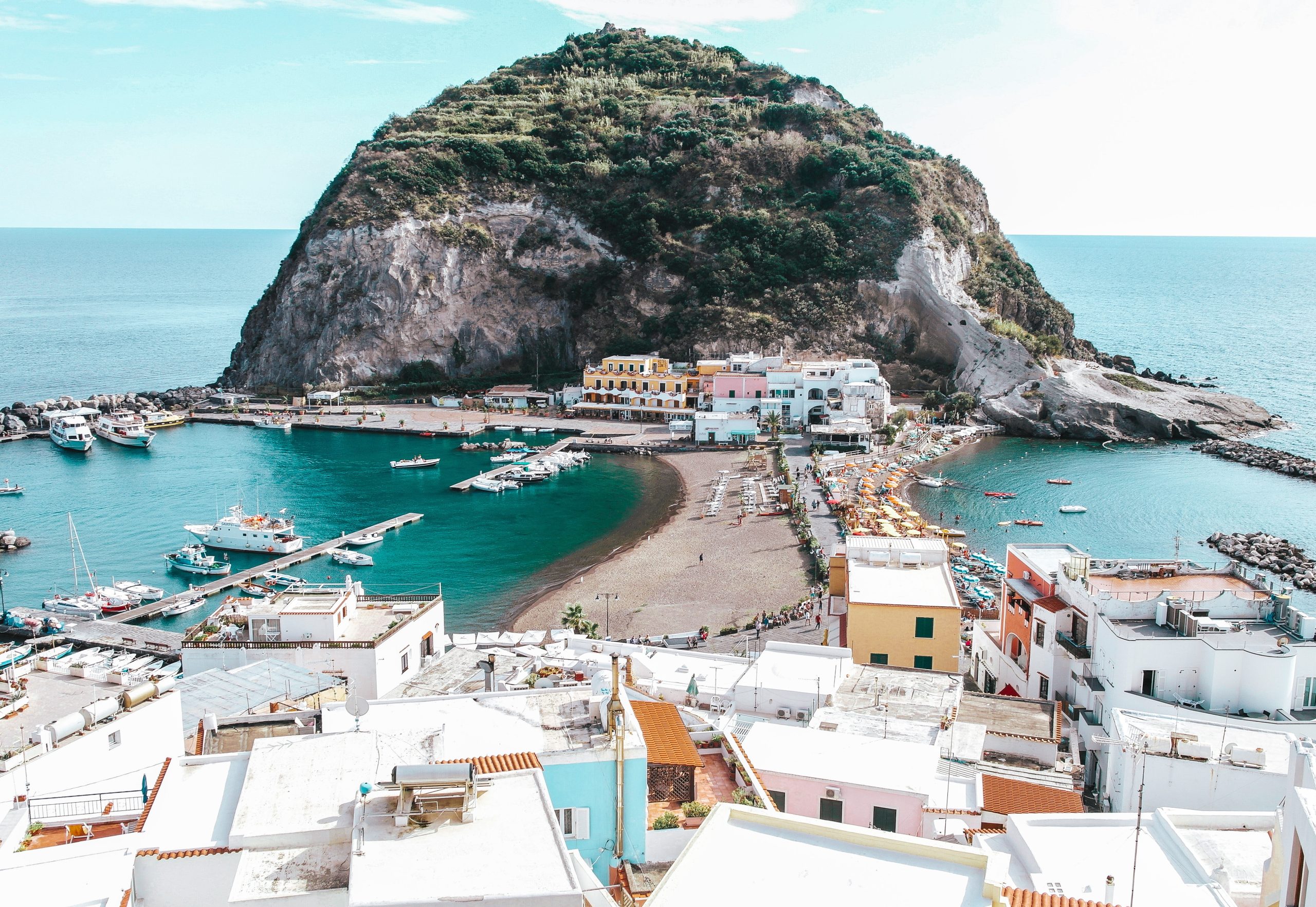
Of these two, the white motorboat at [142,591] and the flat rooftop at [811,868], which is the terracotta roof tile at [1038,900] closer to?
the flat rooftop at [811,868]

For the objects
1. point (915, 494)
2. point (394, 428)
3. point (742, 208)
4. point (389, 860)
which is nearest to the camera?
point (389, 860)

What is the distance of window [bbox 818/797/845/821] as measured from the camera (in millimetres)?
13914

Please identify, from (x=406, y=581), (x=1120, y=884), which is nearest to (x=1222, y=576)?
(x=1120, y=884)

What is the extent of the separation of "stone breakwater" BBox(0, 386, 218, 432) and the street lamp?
187 feet

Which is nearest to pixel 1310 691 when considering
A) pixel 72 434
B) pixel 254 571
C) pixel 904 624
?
pixel 904 624

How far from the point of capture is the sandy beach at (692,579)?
120ft

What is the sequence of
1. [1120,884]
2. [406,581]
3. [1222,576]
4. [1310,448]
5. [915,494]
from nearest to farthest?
[1120,884] → [1222,576] → [406,581] → [915,494] → [1310,448]

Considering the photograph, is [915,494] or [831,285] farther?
[831,285]

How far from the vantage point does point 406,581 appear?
42.5 metres

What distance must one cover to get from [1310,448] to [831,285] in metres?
36.1

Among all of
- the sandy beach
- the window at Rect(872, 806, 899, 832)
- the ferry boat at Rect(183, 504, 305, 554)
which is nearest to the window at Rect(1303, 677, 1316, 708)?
the window at Rect(872, 806, 899, 832)

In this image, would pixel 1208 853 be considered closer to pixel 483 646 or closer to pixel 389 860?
pixel 389 860

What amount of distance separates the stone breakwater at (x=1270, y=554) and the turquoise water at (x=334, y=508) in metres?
26.1

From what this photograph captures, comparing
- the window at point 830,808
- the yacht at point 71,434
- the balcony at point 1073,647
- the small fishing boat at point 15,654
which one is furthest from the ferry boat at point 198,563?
the window at point 830,808
